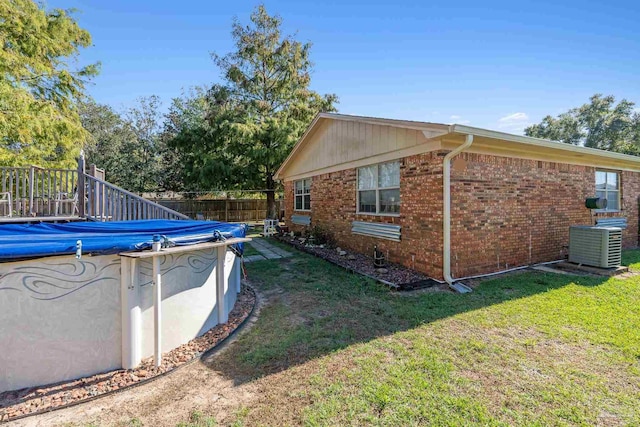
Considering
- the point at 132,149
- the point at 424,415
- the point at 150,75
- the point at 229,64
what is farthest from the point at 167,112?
the point at 424,415

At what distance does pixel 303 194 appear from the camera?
494 inches

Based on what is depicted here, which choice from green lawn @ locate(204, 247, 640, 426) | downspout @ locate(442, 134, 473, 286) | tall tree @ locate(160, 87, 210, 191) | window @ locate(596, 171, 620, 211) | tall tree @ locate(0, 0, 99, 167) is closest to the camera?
green lawn @ locate(204, 247, 640, 426)

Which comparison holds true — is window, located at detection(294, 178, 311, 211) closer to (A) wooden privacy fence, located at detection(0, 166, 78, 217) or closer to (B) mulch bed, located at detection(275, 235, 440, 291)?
(B) mulch bed, located at detection(275, 235, 440, 291)

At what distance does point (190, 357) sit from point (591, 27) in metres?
13.6

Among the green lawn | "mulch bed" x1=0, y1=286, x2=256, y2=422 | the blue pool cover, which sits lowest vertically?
"mulch bed" x1=0, y1=286, x2=256, y2=422

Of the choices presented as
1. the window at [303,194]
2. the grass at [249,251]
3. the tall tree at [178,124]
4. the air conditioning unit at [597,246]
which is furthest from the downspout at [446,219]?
the tall tree at [178,124]

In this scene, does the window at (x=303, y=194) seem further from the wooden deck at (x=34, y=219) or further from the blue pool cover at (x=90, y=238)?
the blue pool cover at (x=90, y=238)

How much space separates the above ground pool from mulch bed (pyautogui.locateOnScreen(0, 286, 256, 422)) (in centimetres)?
8

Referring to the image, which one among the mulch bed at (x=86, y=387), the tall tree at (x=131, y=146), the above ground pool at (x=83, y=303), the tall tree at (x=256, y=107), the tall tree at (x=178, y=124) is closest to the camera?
the mulch bed at (x=86, y=387)

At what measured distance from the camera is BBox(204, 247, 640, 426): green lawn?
7.93ft

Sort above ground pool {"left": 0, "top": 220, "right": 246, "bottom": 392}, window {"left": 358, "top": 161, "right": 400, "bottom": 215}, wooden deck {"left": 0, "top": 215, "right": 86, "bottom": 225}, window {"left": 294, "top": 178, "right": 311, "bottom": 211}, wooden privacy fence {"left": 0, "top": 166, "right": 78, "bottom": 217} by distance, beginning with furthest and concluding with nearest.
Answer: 1. window {"left": 294, "top": 178, "right": 311, "bottom": 211}
2. window {"left": 358, "top": 161, "right": 400, "bottom": 215}
3. wooden privacy fence {"left": 0, "top": 166, "right": 78, "bottom": 217}
4. wooden deck {"left": 0, "top": 215, "right": 86, "bottom": 225}
5. above ground pool {"left": 0, "top": 220, "right": 246, "bottom": 392}

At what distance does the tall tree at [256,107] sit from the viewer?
16.1 metres

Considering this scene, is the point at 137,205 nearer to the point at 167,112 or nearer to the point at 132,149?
the point at 132,149

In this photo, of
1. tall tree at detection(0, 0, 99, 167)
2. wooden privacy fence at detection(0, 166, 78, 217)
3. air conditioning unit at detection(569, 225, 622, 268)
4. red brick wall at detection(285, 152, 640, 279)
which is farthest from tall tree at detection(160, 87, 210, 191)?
air conditioning unit at detection(569, 225, 622, 268)
